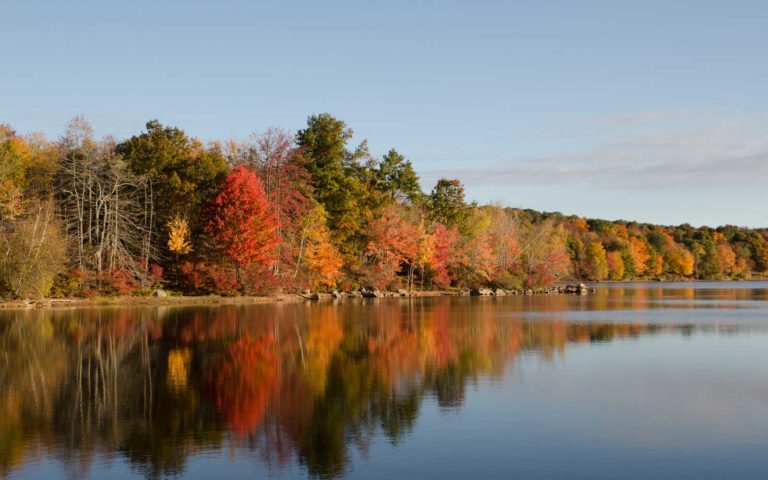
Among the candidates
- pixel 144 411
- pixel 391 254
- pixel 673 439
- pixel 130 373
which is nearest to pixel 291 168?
pixel 391 254

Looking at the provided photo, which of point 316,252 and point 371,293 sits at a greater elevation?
point 316,252

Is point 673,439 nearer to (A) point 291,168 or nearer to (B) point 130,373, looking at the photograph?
(B) point 130,373

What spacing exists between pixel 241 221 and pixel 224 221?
1.29 m

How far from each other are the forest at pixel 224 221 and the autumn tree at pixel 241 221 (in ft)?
0.33

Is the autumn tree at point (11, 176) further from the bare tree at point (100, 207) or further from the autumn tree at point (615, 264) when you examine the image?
the autumn tree at point (615, 264)

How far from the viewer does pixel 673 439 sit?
1241 cm

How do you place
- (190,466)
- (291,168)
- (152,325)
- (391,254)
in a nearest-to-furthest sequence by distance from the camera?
1. (190,466)
2. (152,325)
3. (291,168)
4. (391,254)

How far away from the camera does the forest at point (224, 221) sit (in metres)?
46.8

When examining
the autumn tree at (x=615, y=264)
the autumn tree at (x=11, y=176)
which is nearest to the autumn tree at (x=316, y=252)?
the autumn tree at (x=11, y=176)

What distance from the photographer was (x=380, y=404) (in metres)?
15.2

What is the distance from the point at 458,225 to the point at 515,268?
978 centimetres

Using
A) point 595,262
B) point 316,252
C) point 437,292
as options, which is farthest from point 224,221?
point 595,262

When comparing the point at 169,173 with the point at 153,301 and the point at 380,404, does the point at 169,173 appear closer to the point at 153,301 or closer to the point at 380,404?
the point at 153,301

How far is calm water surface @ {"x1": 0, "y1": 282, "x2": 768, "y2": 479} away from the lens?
11.0 metres
